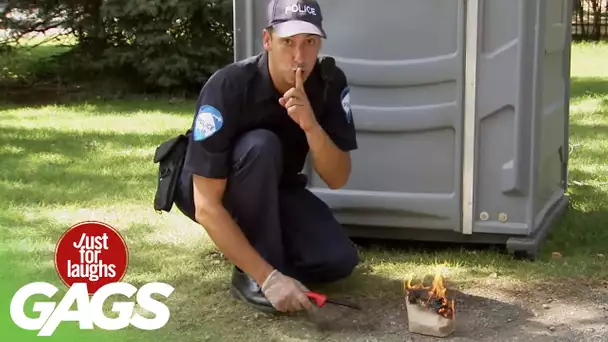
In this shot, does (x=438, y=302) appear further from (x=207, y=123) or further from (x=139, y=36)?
(x=139, y=36)

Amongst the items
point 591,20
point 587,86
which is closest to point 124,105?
point 587,86

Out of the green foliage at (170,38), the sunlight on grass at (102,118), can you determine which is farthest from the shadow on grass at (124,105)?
the green foliage at (170,38)

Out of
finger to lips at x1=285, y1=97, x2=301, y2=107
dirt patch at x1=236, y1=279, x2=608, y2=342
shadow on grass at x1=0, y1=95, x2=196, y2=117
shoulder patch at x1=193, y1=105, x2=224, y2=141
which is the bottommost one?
dirt patch at x1=236, y1=279, x2=608, y2=342

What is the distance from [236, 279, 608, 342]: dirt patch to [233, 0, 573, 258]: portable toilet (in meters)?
0.37

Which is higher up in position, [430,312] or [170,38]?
[170,38]

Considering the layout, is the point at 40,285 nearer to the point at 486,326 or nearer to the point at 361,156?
the point at 361,156

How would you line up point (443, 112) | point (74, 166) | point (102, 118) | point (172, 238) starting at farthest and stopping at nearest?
point (102, 118) < point (74, 166) < point (172, 238) < point (443, 112)

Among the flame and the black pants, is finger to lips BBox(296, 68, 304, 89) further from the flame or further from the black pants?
the flame

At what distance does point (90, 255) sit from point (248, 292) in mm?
645

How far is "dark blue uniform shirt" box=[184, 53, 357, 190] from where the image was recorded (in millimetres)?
2922

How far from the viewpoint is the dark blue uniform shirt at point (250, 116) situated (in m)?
2.92

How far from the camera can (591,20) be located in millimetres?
15242

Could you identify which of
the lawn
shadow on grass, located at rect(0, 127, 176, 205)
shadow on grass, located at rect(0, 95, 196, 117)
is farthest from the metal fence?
shadow on grass, located at rect(0, 127, 176, 205)

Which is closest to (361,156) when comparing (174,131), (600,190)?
(600,190)
